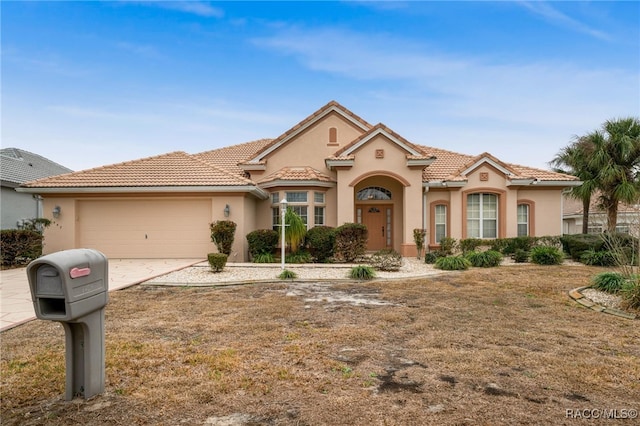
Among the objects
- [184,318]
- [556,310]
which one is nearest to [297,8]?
[184,318]

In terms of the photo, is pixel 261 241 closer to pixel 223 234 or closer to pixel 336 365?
pixel 223 234

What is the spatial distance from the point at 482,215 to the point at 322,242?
890 cm

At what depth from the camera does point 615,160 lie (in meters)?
16.9

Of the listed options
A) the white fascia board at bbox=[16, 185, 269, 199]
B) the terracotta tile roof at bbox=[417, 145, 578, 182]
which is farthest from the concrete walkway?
the terracotta tile roof at bbox=[417, 145, 578, 182]

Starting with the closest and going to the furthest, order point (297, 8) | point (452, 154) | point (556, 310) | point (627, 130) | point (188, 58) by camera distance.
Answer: point (556, 310)
point (297, 8)
point (188, 58)
point (627, 130)
point (452, 154)

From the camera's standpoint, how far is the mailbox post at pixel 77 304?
2766 millimetres

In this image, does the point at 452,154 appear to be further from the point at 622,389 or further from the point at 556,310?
the point at 622,389

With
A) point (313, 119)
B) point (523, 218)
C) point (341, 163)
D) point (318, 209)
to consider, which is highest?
point (313, 119)

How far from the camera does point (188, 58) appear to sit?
16078 mm

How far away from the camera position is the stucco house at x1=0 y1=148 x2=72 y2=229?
1894cm

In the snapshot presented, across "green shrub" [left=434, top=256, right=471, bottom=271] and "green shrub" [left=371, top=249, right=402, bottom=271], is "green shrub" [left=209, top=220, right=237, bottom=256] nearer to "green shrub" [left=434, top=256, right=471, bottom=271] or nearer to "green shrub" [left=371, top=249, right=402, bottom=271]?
"green shrub" [left=371, top=249, right=402, bottom=271]

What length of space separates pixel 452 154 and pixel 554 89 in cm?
592

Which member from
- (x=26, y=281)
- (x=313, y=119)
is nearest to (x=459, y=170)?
(x=313, y=119)

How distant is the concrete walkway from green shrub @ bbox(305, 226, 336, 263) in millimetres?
5041
